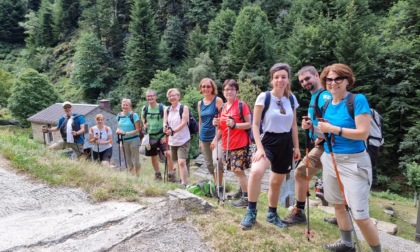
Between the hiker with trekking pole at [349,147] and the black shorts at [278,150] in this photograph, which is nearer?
the hiker with trekking pole at [349,147]

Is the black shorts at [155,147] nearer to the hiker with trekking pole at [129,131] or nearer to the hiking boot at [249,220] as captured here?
the hiker with trekking pole at [129,131]

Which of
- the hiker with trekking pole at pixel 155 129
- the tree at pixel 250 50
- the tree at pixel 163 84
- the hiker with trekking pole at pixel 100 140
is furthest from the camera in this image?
the tree at pixel 163 84

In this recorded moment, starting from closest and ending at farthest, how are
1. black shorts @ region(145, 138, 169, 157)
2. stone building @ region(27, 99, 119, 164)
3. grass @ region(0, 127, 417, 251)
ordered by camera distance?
grass @ region(0, 127, 417, 251)
black shorts @ region(145, 138, 169, 157)
stone building @ region(27, 99, 119, 164)

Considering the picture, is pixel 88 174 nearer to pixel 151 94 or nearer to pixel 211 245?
pixel 151 94

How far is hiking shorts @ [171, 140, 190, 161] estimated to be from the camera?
18.8 ft

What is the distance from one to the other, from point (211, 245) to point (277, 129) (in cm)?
145

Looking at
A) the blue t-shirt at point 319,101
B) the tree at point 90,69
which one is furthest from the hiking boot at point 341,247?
the tree at point 90,69

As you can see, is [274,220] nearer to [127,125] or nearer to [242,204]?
[242,204]

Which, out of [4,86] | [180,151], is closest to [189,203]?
[180,151]

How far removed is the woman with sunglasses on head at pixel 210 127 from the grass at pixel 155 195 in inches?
26.0

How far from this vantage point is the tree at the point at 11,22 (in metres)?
62.6

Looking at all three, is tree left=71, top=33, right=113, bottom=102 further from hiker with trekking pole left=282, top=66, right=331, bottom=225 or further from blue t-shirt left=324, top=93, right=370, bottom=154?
blue t-shirt left=324, top=93, right=370, bottom=154

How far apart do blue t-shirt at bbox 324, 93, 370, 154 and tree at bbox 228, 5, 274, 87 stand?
27.5 m

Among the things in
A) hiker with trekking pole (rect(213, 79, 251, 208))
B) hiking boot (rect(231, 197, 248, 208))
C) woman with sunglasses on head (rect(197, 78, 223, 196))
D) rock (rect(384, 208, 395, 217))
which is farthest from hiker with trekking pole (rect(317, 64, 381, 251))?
rock (rect(384, 208, 395, 217))
